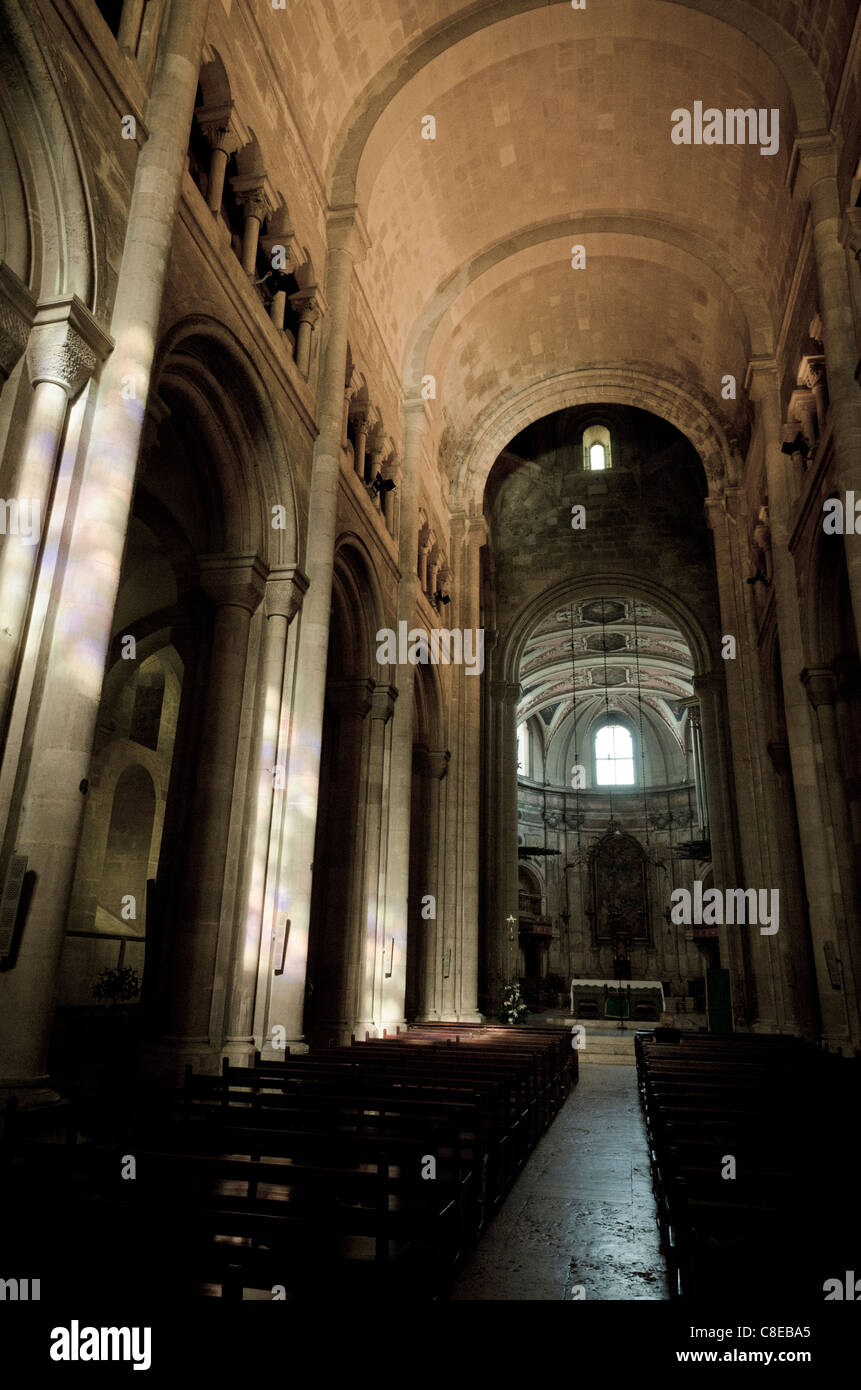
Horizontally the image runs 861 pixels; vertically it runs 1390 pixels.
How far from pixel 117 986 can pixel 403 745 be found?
5.89 m

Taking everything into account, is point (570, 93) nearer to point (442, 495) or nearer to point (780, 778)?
point (442, 495)

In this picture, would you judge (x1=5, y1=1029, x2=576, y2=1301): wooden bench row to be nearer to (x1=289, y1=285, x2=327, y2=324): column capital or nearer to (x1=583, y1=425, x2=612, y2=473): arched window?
(x1=289, y1=285, x2=327, y2=324): column capital

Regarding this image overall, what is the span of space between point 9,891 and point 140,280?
4565mm

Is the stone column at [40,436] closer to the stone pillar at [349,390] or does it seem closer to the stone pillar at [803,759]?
the stone pillar at [349,390]

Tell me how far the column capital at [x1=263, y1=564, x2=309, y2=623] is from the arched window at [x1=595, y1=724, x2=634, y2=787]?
2997 centimetres

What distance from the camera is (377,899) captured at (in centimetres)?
1318

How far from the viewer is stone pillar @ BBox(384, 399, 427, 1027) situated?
13094mm

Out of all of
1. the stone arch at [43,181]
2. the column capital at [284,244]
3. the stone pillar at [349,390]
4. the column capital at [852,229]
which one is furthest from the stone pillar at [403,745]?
the stone arch at [43,181]

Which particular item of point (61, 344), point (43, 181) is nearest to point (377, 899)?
point (61, 344)

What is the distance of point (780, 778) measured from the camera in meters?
15.7

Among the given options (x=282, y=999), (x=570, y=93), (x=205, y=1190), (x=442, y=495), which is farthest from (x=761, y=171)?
(x=205, y=1190)

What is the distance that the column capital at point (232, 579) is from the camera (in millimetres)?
9508

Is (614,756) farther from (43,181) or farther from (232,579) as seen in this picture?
(43,181)
